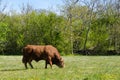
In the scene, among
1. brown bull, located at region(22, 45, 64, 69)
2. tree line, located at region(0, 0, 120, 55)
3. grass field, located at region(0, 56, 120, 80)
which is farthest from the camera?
tree line, located at region(0, 0, 120, 55)

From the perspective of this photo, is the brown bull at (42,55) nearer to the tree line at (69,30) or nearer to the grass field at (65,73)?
the grass field at (65,73)

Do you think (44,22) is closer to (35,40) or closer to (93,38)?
(35,40)

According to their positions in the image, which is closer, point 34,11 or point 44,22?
point 44,22

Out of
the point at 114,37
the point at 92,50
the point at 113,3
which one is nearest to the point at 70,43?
the point at 92,50

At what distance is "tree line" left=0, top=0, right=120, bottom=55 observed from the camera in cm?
7250

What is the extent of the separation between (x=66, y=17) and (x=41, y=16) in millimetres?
5390

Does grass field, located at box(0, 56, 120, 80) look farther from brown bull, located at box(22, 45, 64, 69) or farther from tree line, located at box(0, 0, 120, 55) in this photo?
tree line, located at box(0, 0, 120, 55)

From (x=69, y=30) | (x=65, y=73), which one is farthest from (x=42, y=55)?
(x=69, y=30)

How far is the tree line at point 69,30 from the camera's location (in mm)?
72500

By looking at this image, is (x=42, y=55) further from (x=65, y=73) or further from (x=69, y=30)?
(x=69, y=30)

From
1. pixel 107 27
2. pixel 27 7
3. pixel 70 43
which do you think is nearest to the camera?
pixel 70 43

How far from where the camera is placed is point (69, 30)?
73.0m

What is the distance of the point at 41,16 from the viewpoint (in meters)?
76.2

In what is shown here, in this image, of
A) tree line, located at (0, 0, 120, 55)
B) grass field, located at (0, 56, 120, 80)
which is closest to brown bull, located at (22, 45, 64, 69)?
grass field, located at (0, 56, 120, 80)
